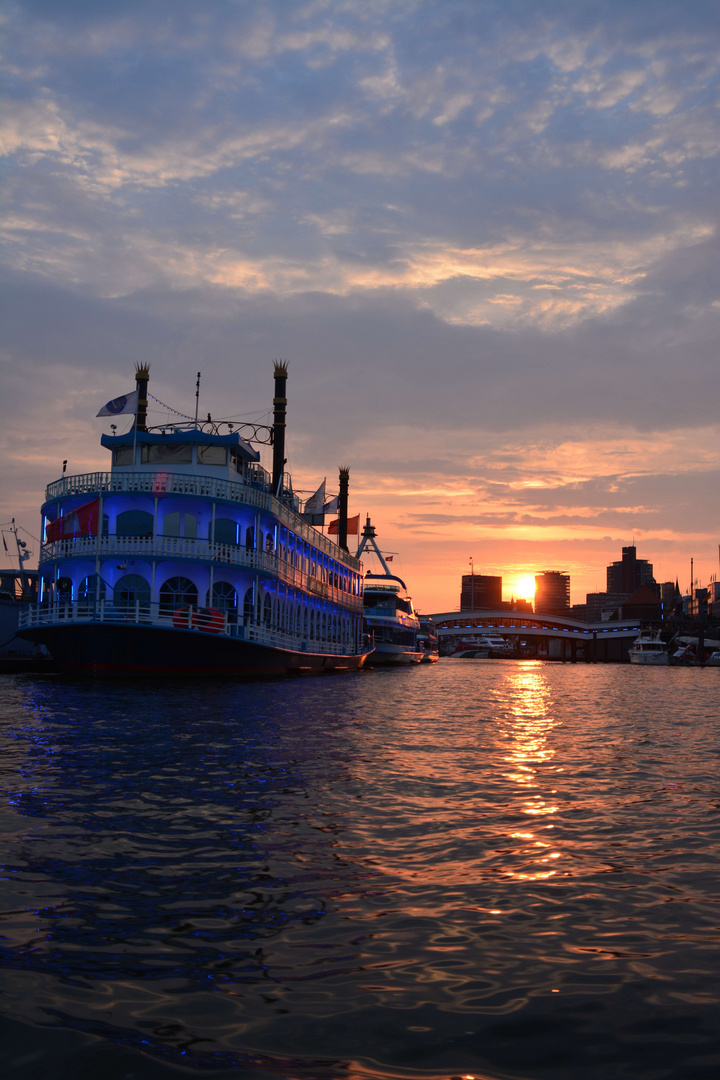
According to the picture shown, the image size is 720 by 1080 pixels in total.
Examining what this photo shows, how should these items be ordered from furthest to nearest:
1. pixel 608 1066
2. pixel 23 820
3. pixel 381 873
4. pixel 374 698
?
pixel 374 698 < pixel 23 820 < pixel 381 873 < pixel 608 1066

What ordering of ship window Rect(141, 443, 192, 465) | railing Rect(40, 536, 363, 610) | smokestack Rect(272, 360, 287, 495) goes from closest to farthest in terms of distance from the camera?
railing Rect(40, 536, 363, 610)
ship window Rect(141, 443, 192, 465)
smokestack Rect(272, 360, 287, 495)

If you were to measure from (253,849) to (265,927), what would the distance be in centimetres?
229

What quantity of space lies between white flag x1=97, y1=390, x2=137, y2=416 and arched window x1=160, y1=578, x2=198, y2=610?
27.4ft

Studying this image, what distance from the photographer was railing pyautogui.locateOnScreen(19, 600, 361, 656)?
36.5 metres

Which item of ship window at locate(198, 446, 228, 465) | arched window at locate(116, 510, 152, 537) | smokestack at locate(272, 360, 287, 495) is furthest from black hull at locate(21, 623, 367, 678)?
smokestack at locate(272, 360, 287, 495)

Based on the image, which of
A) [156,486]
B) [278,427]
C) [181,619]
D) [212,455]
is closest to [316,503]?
[278,427]

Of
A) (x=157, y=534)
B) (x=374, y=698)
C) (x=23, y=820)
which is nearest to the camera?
(x=23, y=820)

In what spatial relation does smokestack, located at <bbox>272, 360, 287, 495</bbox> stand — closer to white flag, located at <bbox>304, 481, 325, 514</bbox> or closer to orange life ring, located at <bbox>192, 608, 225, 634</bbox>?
white flag, located at <bbox>304, 481, 325, 514</bbox>

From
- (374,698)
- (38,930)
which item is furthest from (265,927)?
(374,698)

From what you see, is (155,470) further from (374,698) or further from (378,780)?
(378,780)

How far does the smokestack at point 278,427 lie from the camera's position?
60000mm

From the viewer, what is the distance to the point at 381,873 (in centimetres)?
788

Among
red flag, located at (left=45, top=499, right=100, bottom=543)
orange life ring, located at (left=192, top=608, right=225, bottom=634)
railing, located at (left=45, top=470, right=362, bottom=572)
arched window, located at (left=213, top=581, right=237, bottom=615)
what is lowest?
orange life ring, located at (left=192, top=608, right=225, bottom=634)

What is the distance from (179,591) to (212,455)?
7706 millimetres
